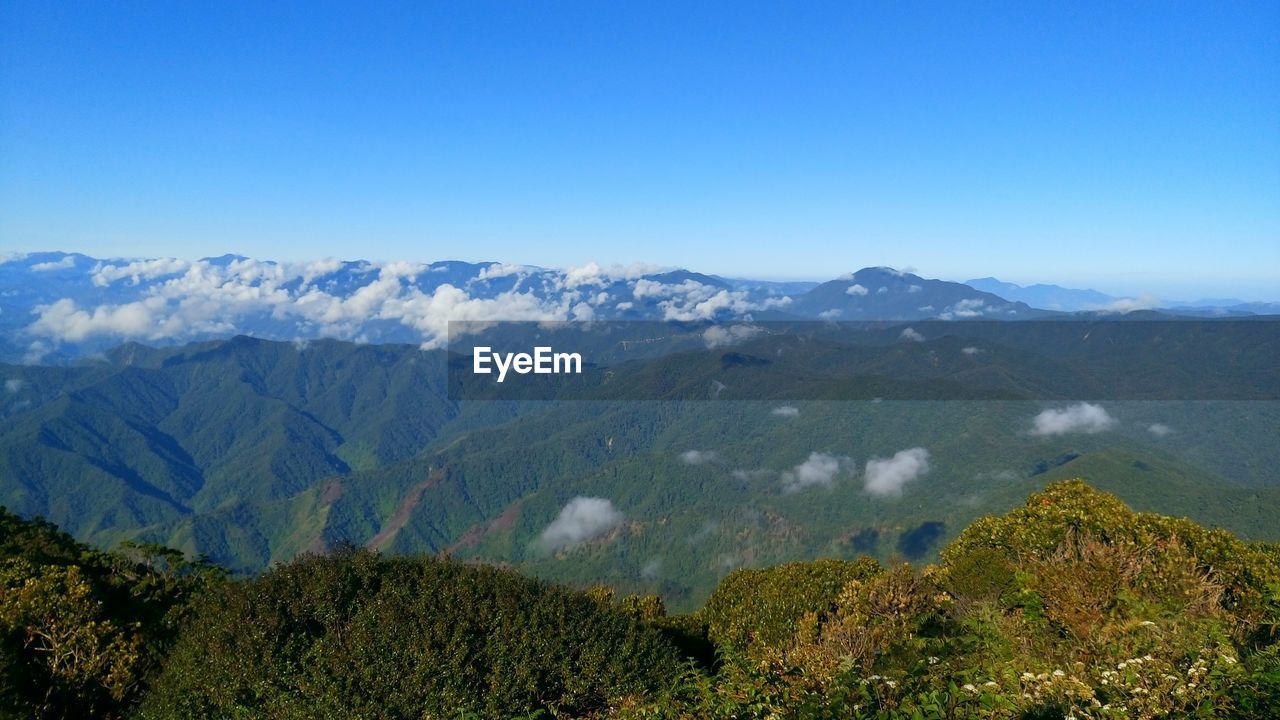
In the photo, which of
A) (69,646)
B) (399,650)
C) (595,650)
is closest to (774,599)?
(595,650)

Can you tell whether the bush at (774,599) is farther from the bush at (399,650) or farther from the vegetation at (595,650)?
the bush at (399,650)

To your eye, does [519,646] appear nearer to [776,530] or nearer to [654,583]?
[654,583]

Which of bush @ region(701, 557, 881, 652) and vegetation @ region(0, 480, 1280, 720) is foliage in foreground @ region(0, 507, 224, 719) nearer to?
vegetation @ region(0, 480, 1280, 720)

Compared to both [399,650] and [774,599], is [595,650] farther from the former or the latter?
[774,599]

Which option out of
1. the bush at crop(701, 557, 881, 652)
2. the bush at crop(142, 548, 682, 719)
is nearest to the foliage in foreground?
the bush at crop(142, 548, 682, 719)

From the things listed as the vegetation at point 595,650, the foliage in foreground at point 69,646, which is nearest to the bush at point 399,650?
the vegetation at point 595,650

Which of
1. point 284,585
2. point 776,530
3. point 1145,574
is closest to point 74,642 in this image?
point 284,585
